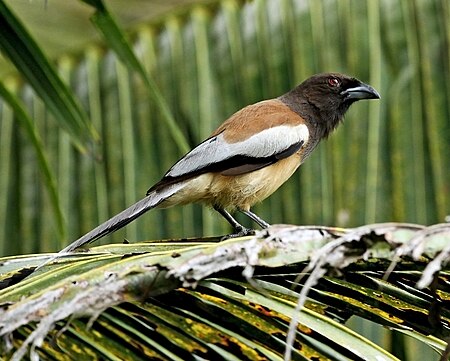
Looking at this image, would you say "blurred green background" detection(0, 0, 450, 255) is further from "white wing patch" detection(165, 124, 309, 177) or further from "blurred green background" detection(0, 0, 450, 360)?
"white wing patch" detection(165, 124, 309, 177)

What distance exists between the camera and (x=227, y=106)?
439cm

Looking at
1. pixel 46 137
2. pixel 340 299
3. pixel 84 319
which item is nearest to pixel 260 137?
pixel 46 137

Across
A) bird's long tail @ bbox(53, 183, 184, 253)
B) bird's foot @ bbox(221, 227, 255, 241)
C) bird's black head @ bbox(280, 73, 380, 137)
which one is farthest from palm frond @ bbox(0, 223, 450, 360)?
bird's black head @ bbox(280, 73, 380, 137)

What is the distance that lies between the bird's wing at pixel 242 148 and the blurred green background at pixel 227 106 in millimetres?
295

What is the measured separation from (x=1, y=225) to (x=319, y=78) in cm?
161

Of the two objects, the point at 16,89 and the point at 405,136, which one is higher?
the point at 16,89

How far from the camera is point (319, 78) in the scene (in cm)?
420

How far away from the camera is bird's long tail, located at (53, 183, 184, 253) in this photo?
2.54 m

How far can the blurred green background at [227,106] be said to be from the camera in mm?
3889

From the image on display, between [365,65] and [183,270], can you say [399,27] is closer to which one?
[365,65]

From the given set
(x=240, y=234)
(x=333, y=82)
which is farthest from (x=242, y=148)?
(x=333, y=82)

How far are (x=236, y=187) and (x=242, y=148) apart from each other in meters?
0.16

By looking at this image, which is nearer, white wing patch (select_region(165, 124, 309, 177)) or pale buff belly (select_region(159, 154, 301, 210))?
white wing patch (select_region(165, 124, 309, 177))

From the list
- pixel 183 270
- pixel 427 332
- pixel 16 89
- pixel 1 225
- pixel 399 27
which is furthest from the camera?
pixel 16 89
